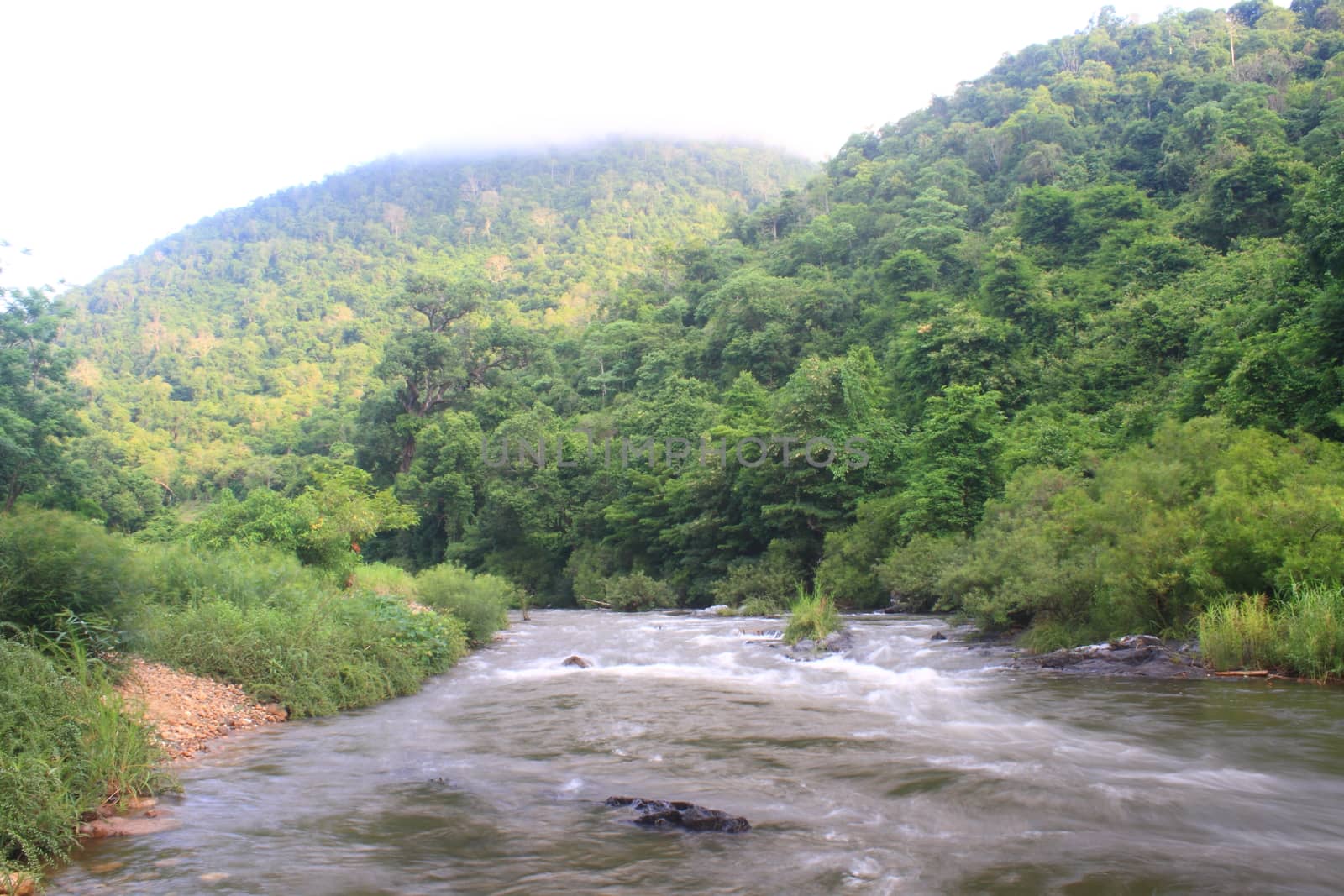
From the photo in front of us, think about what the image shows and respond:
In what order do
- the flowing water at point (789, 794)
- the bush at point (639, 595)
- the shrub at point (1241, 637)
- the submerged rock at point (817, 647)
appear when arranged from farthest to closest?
the bush at point (639, 595) → the submerged rock at point (817, 647) → the shrub at point (1241, 637) → the flowing water at point (789, 794)

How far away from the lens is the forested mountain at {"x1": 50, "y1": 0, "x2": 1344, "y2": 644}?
18469 mm

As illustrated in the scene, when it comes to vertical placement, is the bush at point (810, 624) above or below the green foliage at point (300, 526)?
below

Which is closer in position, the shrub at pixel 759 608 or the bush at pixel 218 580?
the bush at pixel 218 580

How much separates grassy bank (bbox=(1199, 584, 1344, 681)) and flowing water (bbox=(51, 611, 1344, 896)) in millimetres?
718

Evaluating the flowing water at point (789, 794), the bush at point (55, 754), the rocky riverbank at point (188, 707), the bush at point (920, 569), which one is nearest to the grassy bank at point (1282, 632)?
the flowing water at point (789, 794)

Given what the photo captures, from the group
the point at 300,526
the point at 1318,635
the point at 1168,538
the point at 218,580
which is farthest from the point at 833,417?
the point at 218,580

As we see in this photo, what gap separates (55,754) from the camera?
7.57 meters

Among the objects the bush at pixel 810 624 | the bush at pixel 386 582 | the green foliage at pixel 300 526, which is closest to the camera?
the bush at pixel 810 624

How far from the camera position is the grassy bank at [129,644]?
7.48m

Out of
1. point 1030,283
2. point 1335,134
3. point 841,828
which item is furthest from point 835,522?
point 1335,134

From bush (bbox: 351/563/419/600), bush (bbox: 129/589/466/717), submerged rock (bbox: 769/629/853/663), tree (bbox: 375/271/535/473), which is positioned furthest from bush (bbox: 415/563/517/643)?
tree (bbox: 375/271/535/473)

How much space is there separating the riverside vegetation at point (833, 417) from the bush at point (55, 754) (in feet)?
0.28

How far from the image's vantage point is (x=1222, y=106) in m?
57.7

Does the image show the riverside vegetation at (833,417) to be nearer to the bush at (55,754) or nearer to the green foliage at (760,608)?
the bush at (55,754)
